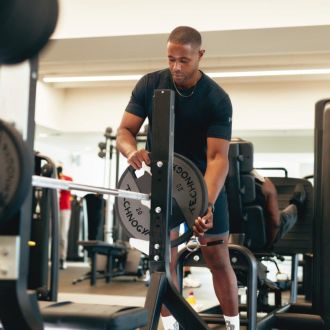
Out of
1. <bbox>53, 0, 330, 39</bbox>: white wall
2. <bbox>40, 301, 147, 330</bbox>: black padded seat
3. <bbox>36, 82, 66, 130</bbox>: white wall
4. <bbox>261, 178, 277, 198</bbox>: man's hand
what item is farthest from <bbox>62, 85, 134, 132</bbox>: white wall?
<bbox>40, 301, 147, 330</bbox>: black padded seat

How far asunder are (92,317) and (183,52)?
124 centimetres

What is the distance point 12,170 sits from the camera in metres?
1.26

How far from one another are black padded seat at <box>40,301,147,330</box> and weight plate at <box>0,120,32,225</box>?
0.38 meters

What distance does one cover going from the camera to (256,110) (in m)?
9.00

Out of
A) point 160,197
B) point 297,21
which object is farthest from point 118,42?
point 160,197

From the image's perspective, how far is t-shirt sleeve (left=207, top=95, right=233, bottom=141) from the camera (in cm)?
248

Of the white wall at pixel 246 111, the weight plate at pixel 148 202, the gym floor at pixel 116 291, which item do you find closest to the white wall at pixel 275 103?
the white wall at pixel 246 111

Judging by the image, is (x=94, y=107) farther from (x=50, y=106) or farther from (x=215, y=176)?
(x=215, y=176)

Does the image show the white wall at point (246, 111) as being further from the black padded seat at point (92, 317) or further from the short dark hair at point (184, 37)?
the black padded seat at point (92, 317)

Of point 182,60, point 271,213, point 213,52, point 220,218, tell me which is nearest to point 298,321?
point 271,213

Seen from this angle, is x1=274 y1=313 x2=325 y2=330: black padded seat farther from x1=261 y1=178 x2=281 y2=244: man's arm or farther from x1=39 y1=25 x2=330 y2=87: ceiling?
x1=39 y1=25 x2=330 y2=87: ceiling

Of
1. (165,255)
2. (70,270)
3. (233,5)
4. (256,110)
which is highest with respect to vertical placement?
(233,5)

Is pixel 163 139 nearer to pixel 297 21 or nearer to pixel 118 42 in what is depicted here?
pixel 297 21

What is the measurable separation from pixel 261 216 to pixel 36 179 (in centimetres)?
204
